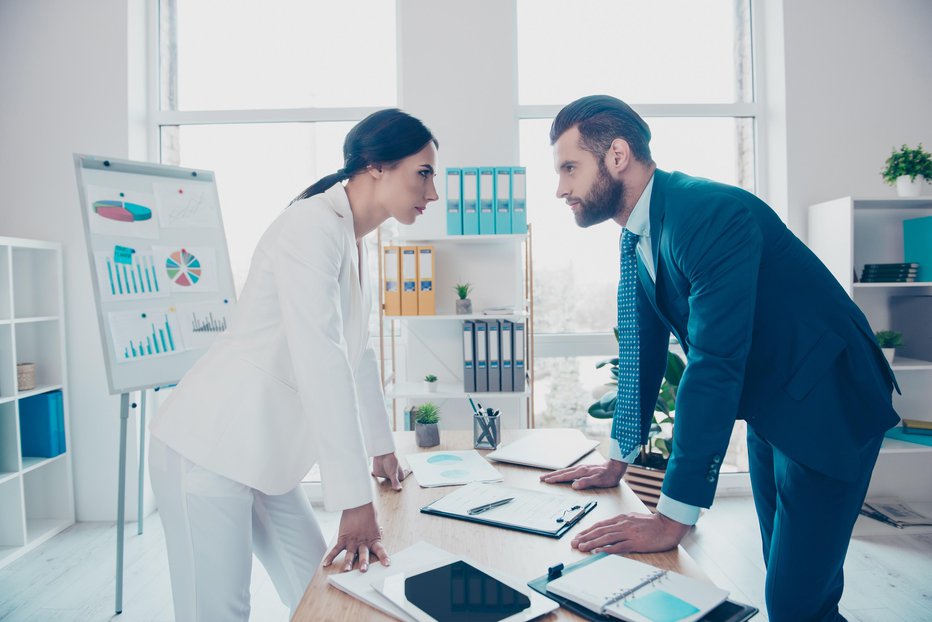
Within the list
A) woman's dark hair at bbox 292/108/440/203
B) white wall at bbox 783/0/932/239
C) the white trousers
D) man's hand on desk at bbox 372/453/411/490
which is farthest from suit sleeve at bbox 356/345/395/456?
white wall at bbox 783/0/932/239

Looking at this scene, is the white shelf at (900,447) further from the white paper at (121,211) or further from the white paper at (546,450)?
the white paper at (121,211)

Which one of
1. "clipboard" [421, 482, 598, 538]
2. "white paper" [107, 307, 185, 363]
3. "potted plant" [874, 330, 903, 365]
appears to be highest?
"white paper" [107, 307, 185, 363]

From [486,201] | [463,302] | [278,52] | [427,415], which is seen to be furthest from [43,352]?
[427,415]

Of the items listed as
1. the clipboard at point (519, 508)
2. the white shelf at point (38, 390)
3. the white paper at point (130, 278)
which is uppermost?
the white paper at point (130, 278)

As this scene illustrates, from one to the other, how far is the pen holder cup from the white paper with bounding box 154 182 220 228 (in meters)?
1.79

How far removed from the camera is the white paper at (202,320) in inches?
101

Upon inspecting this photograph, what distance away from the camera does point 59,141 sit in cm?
322

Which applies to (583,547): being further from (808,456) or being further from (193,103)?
(193,103)

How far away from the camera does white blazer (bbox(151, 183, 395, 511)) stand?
1.05 metres

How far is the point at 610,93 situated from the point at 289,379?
3.08 m

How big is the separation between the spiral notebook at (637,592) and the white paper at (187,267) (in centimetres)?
228

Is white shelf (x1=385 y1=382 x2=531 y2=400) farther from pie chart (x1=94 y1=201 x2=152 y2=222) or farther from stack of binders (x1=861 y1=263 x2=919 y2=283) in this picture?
stack of binders (x1=861 y1=263 x2=919 y2=283)

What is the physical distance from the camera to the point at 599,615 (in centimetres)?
80

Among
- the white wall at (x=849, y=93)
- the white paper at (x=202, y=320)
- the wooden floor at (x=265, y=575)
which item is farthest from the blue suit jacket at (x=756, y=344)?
the white wall at (x=849, y=93)
